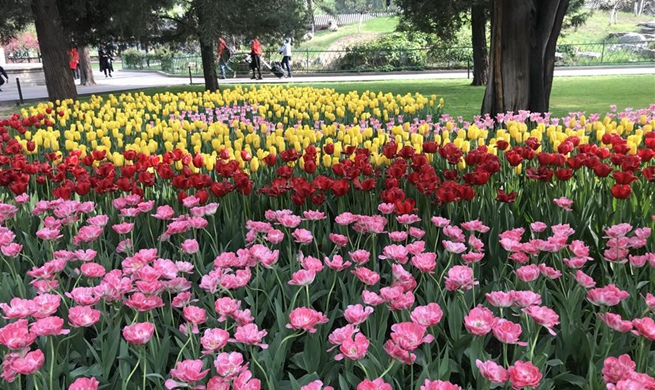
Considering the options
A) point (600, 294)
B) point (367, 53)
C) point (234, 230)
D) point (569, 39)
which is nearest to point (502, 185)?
point (234, 230)

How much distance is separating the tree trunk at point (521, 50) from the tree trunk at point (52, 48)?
10.4 meters

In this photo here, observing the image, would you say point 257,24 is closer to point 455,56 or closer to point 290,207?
point 290,207

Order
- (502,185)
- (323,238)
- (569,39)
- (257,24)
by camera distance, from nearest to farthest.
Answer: (323,238) → (502,185) → (257,24) → (569,39)

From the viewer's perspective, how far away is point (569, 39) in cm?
4775

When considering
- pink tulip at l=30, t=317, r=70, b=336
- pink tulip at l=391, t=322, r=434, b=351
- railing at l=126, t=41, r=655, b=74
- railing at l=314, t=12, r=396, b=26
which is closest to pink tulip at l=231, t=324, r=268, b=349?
pink tulip at l=391, t=322, r=434, b=351

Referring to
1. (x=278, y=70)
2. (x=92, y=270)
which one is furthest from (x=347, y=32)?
(x=92, y=270)

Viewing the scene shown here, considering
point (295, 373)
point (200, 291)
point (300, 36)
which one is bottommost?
point (295, 373)

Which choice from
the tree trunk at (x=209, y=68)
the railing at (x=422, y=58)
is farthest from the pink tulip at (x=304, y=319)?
the railing at (x=422, y=58)

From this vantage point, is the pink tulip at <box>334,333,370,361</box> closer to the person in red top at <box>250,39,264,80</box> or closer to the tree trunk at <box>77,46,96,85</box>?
the person in red top at <box>250,39,264,80</box>

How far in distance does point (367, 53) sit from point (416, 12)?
13.4 m

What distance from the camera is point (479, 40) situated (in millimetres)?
18406

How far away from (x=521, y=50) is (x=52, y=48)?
1087cm

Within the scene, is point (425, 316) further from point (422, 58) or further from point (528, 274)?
point (422, 58)

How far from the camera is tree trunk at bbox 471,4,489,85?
1800cm
